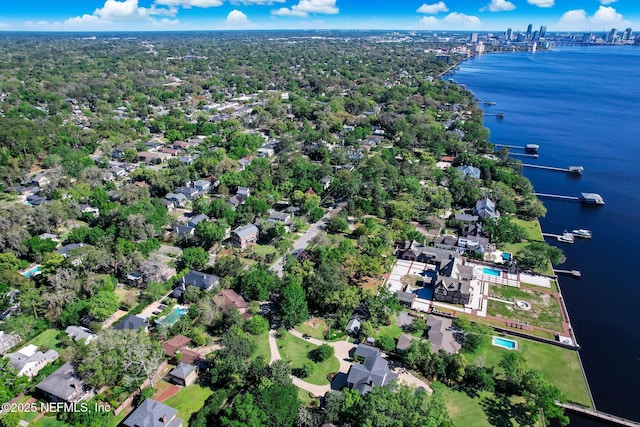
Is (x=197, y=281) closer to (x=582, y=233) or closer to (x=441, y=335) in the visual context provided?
(x=441, y=335)

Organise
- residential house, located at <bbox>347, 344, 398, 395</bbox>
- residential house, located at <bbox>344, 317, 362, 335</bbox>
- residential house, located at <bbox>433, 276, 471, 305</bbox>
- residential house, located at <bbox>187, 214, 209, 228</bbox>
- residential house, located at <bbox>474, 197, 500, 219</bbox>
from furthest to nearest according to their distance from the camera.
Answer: residential house, located at <bbox>474, 197, 500, 219</bbox> < residential house, located at <bbox>187, 214, 209, 228</bbox> < residential house, located at <bbox>433, 276, 471, 305</bbox> < residential house, located at <bbox>344, 317, 362, 335</bbox> < residential house, located at <bbox>347, 344, 398, 395</bbox>

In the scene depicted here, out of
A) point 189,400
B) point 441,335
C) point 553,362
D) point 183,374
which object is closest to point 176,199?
point 183,374

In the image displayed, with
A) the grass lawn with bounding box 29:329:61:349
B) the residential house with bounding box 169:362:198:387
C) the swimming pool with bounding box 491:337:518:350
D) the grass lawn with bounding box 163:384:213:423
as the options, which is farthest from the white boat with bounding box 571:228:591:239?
the grass lawn with bounding box 29:329:61:349

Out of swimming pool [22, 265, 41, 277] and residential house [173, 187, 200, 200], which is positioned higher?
residential house [173, 187, 200, 200]

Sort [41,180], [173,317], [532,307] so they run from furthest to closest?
1. [41,180]
2. [532,307]
3. [173,317]

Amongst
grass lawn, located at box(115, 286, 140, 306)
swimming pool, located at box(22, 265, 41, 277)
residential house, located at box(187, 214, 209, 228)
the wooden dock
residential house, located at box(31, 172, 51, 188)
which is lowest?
the wooden dock

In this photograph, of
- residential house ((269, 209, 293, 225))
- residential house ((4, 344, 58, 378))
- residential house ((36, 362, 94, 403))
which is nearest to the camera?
residential house ((36, 362, 94, 403))

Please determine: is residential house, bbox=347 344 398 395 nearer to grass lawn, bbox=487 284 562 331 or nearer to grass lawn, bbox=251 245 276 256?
grass lawn, bbox=487 284 562 331
